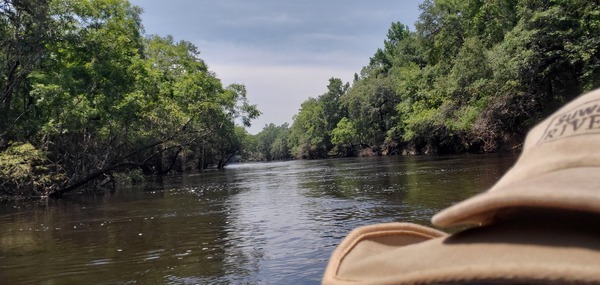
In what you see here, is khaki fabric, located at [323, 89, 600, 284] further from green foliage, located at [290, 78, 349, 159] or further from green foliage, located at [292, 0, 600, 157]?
green foliage, located at [290, 78, 349, 159]

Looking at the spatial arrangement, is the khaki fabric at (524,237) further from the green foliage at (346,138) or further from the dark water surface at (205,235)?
the green foliage at (346,138)

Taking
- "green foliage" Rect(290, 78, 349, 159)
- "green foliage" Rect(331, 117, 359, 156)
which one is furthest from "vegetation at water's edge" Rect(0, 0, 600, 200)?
"green foliage" Rect(290, 78, 349, 159)

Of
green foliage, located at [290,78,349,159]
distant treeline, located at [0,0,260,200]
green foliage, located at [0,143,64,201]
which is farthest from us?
green foliage, located at [290,78,349,159]

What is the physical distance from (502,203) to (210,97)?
113 feet

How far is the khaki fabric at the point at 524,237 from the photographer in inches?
22.5

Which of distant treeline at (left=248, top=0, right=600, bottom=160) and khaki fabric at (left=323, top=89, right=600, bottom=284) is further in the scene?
distant treeline at (left=248, top=0, right=600, bottom=160)

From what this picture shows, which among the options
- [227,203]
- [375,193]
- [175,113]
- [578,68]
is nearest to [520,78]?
[578,68]

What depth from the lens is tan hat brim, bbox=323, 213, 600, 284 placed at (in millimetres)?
561

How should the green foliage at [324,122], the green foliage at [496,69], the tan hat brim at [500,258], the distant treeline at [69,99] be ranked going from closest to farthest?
the tan hat brim at [500,258]
the distant treeline at [69,99]
the green foliage at [496,69]
the green foliage at [324,122]

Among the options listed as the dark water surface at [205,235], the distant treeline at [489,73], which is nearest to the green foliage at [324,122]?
the distant treeline at [489,73]

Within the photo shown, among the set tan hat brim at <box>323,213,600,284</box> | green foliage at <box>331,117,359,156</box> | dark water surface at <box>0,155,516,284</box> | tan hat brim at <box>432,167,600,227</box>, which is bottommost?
dark water surface at <box>0,155,516,284</box>

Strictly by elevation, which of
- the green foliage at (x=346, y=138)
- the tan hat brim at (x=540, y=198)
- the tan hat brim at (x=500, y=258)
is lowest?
the tan hat brim at (x=500, y=258)

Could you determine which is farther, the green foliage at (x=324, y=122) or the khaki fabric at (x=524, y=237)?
the green foliage at (x=324, y=122)

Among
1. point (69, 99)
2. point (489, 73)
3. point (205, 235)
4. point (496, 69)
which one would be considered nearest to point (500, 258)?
point (205, 235)
